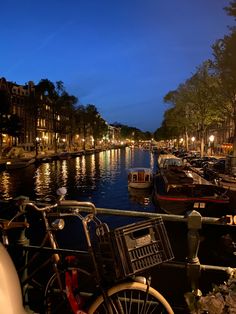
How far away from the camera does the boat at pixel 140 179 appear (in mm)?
40875

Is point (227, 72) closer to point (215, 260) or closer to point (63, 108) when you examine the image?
point (215, 260)

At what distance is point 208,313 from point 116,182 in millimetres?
47577

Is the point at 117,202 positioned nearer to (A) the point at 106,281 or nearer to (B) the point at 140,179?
(B) the point at 140,179

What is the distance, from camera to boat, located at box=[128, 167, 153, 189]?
4088cm

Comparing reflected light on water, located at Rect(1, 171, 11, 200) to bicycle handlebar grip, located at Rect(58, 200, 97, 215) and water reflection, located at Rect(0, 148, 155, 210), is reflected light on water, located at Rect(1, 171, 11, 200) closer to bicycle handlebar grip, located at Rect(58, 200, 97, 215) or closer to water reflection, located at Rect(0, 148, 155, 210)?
A: water reflection, located at Rect(0, 148, 155, 210)

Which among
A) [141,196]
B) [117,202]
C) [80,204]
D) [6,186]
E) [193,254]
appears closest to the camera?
[80,204]

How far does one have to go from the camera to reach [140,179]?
41281mm

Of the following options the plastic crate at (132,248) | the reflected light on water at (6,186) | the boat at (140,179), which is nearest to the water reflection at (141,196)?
the boat at (140,179)

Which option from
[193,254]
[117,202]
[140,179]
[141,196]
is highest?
[193,254]

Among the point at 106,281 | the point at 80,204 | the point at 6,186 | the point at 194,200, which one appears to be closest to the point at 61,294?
the point at 106,281

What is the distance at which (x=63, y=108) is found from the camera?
110m

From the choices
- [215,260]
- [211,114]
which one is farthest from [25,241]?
[211,114]

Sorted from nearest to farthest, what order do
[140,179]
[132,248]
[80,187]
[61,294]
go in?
[132,248]
[61,294]
[140,179]
[80,187]

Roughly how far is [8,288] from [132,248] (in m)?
1.38
